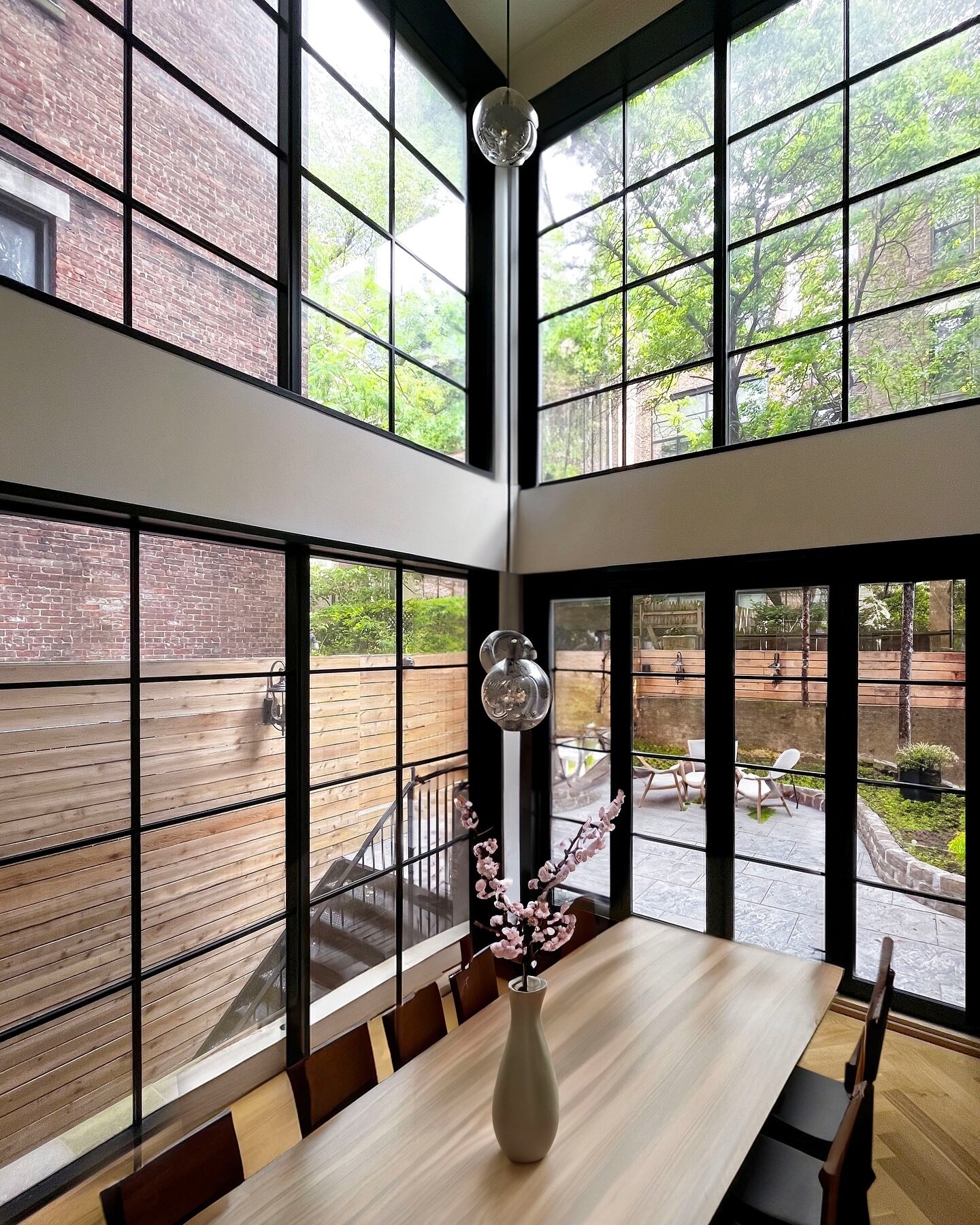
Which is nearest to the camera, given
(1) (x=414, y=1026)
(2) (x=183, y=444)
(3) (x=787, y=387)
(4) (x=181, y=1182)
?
(4) (x=181, y=1182)

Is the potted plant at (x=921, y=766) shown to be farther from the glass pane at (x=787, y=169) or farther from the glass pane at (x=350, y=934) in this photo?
the glass pane at (x=787, y=169)

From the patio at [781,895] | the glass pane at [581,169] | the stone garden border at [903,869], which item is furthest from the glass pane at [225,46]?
the stone garden border at [903,869]

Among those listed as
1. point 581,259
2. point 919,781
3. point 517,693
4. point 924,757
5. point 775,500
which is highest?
point 581,259

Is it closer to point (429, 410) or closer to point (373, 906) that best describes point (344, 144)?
point (429, 410)

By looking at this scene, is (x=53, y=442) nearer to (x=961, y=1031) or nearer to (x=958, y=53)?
(x=958, y=53)

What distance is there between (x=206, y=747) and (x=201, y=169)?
2131 millimetres

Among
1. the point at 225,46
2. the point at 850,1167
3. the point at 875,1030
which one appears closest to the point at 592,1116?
the point at 850,1167

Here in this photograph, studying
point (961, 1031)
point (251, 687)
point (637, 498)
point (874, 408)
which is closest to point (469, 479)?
point (637, 498)

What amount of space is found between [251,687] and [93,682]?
594 millimetres

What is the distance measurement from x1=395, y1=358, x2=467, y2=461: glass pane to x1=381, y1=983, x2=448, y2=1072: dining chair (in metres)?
2.40

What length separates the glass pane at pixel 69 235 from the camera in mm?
1917

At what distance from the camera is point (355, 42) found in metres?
3.10

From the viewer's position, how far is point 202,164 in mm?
2422

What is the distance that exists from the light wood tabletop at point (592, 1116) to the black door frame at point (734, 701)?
85cm
